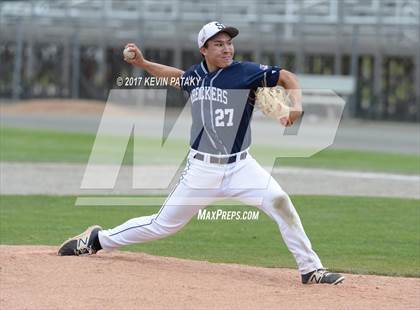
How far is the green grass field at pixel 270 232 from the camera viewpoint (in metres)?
10.1

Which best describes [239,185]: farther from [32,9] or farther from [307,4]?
[32,9]

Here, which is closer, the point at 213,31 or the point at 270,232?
the point at 213,31

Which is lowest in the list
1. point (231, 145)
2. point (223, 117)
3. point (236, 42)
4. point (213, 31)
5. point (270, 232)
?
point (236, 42)

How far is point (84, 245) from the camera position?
29.6 ft

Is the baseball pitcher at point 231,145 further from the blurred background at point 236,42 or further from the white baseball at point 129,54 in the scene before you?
the blurred background at point 236,42

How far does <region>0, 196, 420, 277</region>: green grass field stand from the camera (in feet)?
33.3

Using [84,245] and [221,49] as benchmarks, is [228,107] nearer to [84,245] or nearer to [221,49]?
[221,49]

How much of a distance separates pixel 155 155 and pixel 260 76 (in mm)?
14385

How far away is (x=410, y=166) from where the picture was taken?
21.5m

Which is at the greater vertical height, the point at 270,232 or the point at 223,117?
the point at 223,117

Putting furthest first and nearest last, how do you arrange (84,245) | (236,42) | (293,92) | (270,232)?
1. (236,42)
2. (270,232)
3. (84,245)
4. (293,92)

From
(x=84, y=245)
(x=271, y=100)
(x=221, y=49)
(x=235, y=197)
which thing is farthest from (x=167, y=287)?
(x=221, y=49)

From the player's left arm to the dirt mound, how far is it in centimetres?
140

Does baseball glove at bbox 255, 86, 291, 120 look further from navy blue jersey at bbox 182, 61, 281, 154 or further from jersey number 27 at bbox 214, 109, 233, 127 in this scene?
jersey number 27 at bbox 214, 109, 233, 127
